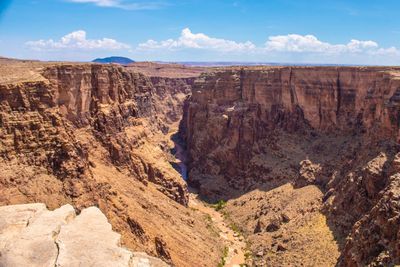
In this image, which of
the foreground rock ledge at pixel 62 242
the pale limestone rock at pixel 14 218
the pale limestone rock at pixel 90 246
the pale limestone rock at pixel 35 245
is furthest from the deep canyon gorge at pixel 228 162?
the pale limestone rock at pixel 90 246

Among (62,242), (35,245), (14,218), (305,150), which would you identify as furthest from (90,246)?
(305,150)

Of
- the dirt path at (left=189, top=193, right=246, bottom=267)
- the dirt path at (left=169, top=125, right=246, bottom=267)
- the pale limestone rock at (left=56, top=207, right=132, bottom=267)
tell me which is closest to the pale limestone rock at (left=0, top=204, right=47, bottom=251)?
the pale limestone rock at (left=56, top=207, right=132, bottom=267)

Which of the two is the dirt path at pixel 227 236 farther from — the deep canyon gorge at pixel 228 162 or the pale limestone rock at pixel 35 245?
the pale limestone rock at pixel 35 245

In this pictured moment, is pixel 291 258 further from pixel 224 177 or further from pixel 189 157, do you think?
pixel 189 157

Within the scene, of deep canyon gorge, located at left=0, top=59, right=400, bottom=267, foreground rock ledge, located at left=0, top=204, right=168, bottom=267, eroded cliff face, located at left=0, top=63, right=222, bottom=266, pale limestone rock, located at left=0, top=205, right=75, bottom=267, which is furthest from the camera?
deep canyon gorge, located at left=0, top=59, right=400, bottom=267

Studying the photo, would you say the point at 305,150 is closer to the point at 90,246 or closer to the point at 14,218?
the point at 14,218

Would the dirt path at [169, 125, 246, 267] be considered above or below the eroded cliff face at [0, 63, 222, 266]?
below

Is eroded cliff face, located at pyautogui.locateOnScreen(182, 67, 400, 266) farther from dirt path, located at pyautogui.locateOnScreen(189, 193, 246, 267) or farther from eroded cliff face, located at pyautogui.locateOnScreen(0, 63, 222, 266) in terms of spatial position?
eroded cliff face, located at pyautogui.locateOnScreen(0, 63, 222, 266)
